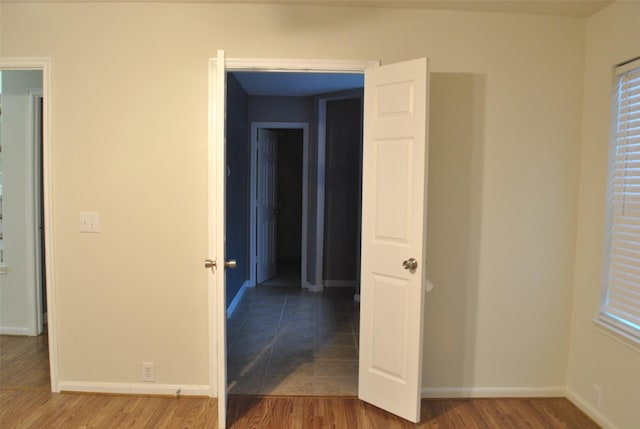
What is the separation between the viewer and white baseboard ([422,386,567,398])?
265 centimetres

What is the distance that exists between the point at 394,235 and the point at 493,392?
1.29 meters

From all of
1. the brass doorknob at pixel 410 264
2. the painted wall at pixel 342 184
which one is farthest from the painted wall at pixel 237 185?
the brass doorknob at pixel 410 264

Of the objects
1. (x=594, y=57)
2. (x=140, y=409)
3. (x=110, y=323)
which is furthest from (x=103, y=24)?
(x=594, y=57)

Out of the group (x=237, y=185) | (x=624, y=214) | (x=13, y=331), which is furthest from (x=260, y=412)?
(x=237, y=185)

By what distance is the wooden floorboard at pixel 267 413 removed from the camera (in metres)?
2.36

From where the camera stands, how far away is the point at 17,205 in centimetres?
355

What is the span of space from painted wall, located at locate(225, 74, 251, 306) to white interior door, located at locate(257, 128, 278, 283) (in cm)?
22

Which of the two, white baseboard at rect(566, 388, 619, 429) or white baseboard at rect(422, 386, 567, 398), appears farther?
white baseboard at rect(422, 386, 567, 398)

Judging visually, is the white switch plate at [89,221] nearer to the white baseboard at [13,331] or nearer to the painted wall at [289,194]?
the white baseboard at [13,331]

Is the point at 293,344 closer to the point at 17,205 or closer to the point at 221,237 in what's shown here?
the point at 221,237

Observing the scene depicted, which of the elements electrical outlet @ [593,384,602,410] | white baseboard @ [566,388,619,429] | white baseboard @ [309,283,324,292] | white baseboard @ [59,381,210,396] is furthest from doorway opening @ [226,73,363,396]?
electrical outlet @ [593,384,602,410]

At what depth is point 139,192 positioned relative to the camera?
102 inches

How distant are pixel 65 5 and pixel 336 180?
140 inches

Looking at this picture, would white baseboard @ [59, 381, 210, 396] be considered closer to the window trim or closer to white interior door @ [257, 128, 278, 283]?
the window trim
